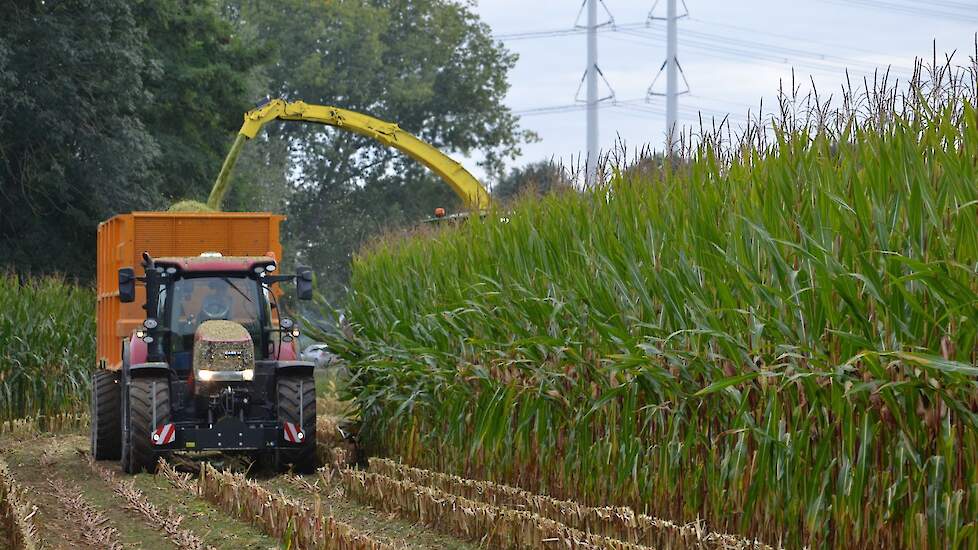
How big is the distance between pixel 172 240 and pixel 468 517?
8.13 m

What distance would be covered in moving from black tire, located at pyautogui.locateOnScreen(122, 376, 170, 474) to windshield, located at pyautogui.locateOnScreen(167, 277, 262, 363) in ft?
2.26

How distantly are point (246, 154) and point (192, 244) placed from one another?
38810 mm

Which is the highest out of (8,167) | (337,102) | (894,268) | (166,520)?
(337,102)

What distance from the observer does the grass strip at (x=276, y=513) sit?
8.89 meters

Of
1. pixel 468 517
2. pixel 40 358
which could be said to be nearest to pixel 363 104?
pixel 40 358

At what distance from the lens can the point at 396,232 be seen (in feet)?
55.7

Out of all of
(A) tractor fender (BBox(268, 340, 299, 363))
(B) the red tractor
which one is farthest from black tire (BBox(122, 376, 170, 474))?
(A) tractor fender (BBox(268, 340, 299, 363))

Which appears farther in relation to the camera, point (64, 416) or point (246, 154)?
point (246, 154)

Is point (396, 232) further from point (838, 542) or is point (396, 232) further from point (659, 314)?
point (838, 542)

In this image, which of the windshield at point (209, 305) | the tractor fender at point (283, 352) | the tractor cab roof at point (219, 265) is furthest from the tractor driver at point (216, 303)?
the tractor fender at point (283, 352)

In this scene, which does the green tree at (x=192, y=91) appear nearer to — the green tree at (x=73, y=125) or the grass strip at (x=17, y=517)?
the green tree at (x=73, y=125)

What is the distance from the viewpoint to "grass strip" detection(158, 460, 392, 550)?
889cm

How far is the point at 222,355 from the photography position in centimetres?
1466

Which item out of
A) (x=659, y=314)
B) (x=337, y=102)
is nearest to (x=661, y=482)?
(x=659, y=314)
